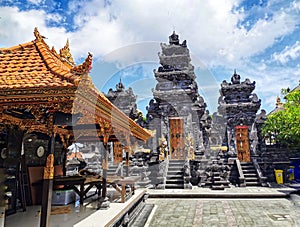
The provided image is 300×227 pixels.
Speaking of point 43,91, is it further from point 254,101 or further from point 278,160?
point 254,101

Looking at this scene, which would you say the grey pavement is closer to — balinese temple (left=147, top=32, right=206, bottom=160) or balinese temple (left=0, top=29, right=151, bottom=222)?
balinese temple (left=0, top=29, right=151, bottom=222)

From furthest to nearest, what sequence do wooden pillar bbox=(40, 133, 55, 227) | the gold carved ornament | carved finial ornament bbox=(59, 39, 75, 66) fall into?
1. carved finial ornament bbox=(59, 39, 75, 66)
2. the gold carved ornament
3. wooden pillar bbox=(40, 133, 55, 227)

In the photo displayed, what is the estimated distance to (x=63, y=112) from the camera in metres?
4.36

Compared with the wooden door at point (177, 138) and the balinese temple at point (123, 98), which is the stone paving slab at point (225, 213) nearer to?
the wooden door at point (177, 138)

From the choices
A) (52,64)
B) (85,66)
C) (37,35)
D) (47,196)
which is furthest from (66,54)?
(47,196)

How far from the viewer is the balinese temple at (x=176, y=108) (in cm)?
1752

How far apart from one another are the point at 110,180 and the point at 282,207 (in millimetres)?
6256

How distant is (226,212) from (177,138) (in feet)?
31.1

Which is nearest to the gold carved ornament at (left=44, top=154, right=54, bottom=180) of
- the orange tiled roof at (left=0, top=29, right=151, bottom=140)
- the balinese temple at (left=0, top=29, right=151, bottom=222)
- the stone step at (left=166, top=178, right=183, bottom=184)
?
the balinese temple at (left=0, top=29, right=151, bottom=222)

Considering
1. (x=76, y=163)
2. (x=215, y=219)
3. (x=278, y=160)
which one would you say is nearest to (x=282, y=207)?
(x=215, y=219)

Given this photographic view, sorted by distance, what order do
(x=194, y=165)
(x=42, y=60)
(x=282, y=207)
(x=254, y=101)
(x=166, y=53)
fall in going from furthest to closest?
(x=166, y=53) → (x=254, y=101) → (x=194, y=165) → (x=282, y=207) → (x=42, y=60)

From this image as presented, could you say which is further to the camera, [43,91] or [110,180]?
[110,180]

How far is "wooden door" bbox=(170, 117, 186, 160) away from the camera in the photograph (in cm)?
1744

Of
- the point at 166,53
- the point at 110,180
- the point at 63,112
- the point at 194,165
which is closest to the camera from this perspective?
the point at 63,112
